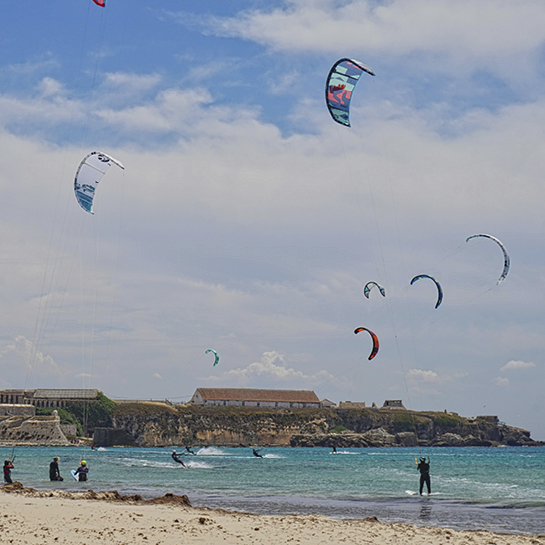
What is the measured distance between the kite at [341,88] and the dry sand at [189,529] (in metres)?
9.93

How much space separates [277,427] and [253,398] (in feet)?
43.3

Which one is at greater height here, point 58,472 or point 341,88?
point 341,88

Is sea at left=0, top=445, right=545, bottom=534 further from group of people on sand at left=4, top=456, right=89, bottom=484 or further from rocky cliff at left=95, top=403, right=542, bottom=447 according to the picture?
rocky cliff at left=95, top=403, right=542, bottom=447

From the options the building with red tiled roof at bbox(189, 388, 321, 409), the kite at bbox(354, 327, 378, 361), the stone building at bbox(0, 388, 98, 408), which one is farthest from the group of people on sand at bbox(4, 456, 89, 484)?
the building with red tiled roof at bbox(189, 388, 321, 409)

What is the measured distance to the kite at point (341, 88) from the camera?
18141 mm

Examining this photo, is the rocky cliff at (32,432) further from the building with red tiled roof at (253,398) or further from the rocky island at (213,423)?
the building with red tiled roof at (253,398)

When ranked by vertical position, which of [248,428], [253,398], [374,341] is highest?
[374,341]

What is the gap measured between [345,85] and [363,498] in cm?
1210

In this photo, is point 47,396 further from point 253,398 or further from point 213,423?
point 253,398

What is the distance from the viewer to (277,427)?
325 ft

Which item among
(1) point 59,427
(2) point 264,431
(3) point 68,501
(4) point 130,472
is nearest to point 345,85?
(3) point 68,501

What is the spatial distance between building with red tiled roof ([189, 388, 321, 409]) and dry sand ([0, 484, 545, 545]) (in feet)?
309

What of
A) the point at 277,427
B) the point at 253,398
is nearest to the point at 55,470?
the point at 277,427

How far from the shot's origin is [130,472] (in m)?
32.1
